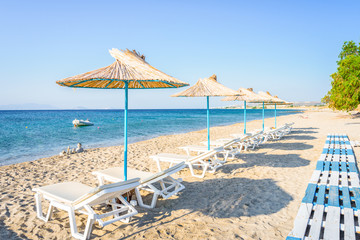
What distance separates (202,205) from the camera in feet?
12.4

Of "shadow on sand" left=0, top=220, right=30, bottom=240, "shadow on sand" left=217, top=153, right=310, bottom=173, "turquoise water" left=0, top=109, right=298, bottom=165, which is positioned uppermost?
"shadow on sand" left=217, top=153, right=310, bottom=173

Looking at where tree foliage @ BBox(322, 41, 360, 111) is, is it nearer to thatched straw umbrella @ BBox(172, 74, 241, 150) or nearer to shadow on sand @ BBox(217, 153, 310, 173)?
shadow on sand @ BBox(217, 153, 310, 173)

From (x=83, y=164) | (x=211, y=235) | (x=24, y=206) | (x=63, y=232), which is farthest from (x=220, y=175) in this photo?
(x=83, y=164)

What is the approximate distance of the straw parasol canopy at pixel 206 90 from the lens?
19.0 ft

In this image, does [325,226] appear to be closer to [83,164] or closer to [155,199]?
[155,199]

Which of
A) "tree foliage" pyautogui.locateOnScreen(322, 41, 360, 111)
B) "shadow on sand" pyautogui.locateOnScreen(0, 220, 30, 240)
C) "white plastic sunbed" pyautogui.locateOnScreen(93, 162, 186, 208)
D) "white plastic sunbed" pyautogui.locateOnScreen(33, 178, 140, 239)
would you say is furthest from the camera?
"tree foliage" pyautogui.locateOnScreen(322, 41, 360, 111)

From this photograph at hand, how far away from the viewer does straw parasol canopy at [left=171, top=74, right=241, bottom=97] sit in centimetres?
578

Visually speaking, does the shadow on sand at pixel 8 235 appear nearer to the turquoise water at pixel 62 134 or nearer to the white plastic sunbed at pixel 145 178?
the white plastic sunbed at pixel 145 178

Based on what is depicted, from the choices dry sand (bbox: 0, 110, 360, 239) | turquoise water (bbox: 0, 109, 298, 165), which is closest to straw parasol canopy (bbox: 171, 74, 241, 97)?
dry sand (bbox: 0, 110, 360, 239)

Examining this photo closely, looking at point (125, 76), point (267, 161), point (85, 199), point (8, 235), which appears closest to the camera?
point (85, 199)

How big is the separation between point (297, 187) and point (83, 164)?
5.93 meters

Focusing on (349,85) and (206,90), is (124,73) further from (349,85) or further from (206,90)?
(349,85)

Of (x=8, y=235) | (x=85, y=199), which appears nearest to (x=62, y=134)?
(x=8, y=235)

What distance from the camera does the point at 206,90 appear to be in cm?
596
